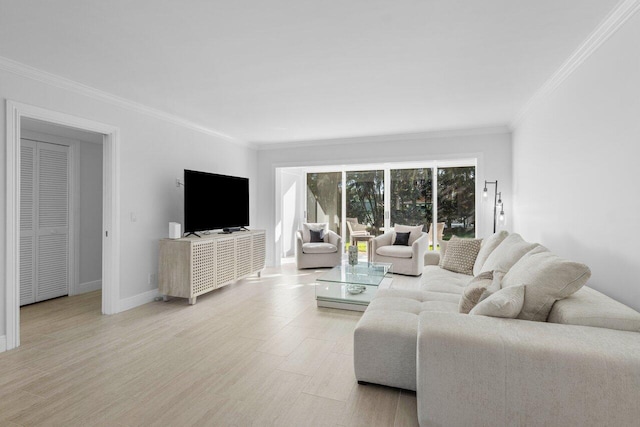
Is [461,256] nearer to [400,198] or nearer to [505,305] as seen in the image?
[505,305]

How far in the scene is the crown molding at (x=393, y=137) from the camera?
507cm

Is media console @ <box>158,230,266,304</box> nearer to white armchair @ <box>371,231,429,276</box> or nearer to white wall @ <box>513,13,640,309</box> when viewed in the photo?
white armchair @ <box>371,231,429,276</box>

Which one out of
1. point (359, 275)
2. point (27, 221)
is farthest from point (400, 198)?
point (27, 221)

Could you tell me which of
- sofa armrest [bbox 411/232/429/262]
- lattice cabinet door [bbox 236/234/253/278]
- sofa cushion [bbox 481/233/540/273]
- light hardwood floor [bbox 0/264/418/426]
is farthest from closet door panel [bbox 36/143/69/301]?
sofa cushion [bbox 481/233/540/273]

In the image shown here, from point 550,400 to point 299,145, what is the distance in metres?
5.40

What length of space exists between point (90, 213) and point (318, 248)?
3.69m

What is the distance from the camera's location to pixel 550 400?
4.80 feet

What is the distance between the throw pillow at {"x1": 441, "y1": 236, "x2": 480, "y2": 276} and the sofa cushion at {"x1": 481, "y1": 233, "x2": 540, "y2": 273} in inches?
26.2

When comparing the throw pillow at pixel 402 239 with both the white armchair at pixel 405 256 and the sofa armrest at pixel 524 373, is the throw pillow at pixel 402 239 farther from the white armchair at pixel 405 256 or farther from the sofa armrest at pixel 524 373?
the sofa armrest at pixel 524 373

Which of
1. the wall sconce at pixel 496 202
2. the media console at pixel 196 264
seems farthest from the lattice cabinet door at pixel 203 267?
the wall sconce at pixel 496 202

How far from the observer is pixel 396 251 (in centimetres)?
555

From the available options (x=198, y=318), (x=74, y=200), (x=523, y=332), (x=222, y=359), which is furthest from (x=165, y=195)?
(x=523, y=332)

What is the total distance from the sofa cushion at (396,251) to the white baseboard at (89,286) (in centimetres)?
446

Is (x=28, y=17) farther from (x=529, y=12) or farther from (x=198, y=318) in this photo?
(x=529, y=12)
